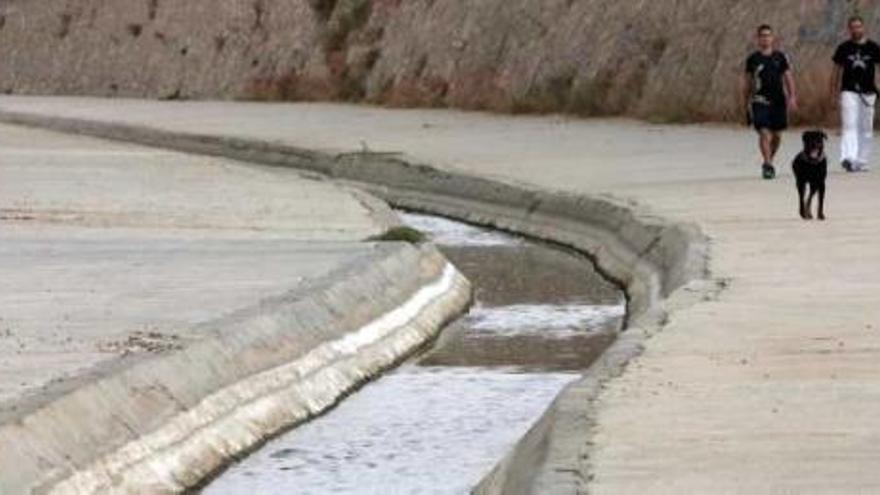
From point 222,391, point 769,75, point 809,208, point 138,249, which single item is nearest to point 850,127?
point 769,75

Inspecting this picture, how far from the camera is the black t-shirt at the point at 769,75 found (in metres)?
27.1

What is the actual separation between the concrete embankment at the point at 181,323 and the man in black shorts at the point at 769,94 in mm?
4207

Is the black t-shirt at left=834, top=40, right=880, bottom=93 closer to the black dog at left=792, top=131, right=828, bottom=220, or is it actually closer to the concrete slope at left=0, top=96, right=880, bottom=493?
the concrete slope at left=0, top=96, right=880, bottom=493

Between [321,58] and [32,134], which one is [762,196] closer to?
[32,134]

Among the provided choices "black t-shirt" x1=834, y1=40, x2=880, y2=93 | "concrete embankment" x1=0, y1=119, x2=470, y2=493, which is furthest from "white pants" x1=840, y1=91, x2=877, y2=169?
"concrete embankment" x1=0, y1=119, x2=470, y2=493

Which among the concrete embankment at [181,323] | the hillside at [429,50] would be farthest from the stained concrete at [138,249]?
the hillside at [429,50]

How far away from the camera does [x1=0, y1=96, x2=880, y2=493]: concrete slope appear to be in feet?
30.3

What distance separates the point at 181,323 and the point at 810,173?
7.69m

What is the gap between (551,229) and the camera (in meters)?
25.4

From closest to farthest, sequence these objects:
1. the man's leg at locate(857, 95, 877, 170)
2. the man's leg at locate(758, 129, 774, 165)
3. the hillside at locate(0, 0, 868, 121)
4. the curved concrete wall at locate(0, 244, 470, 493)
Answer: the curved concrete wall at locate(0, 244, 470, 493)
the man's leg at locate(758, 129, 774, 165)
the man's leg at locate(857, 95, 877, 170)
the hillside at locate(0, 0, 868, 121)

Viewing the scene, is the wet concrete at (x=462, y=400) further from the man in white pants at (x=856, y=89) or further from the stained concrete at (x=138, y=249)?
the man in white pants at (x=856, y=89)

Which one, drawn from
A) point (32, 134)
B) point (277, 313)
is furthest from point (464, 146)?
point (277, 313)

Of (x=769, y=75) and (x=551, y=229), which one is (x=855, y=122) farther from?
(x=551, y=229)

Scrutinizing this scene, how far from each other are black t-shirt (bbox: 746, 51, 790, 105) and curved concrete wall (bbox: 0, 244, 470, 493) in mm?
9631
